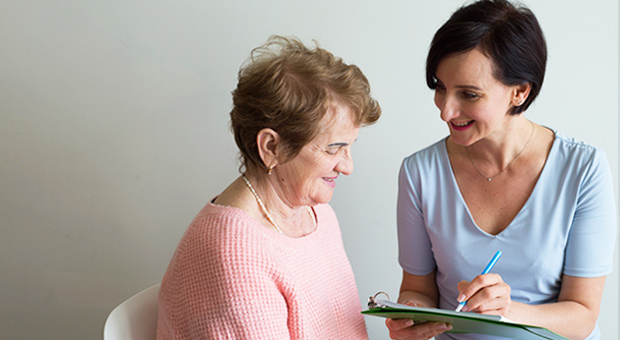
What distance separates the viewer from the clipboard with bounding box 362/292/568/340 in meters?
0.94

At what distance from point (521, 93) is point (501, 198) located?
31cm

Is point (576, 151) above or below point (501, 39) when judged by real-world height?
below

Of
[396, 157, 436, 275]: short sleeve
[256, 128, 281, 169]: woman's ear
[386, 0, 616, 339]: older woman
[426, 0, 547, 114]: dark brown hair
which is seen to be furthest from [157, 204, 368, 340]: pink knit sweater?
[426, 0, 547, 114]: dark brown hair

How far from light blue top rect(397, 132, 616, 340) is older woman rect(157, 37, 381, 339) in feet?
1.21

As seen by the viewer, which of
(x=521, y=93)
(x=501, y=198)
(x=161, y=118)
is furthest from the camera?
(x=161, y=118)

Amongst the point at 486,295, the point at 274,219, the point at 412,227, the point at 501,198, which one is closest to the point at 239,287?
the point at 274,219

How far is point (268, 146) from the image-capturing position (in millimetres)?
1178

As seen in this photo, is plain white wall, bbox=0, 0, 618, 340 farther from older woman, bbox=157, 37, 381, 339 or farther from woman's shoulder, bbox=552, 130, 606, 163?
older woman, bbox=157, 37, 381, 339

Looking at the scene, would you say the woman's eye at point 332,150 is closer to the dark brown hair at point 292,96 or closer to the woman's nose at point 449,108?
the dark brown hair at point 292,96

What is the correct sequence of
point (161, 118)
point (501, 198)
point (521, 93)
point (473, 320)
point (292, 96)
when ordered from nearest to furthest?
point (473, 320) < point (292, 96) < point (521, 93) < point (501, 198) < point (161, 118)

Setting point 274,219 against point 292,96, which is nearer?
point 292,96

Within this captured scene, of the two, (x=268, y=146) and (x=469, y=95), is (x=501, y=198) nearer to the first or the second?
(x=469, y=95)

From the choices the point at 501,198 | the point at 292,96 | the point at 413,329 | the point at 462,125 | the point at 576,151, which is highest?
the point at 292,96

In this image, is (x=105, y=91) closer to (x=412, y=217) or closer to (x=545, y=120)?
(x=412, y=217)
